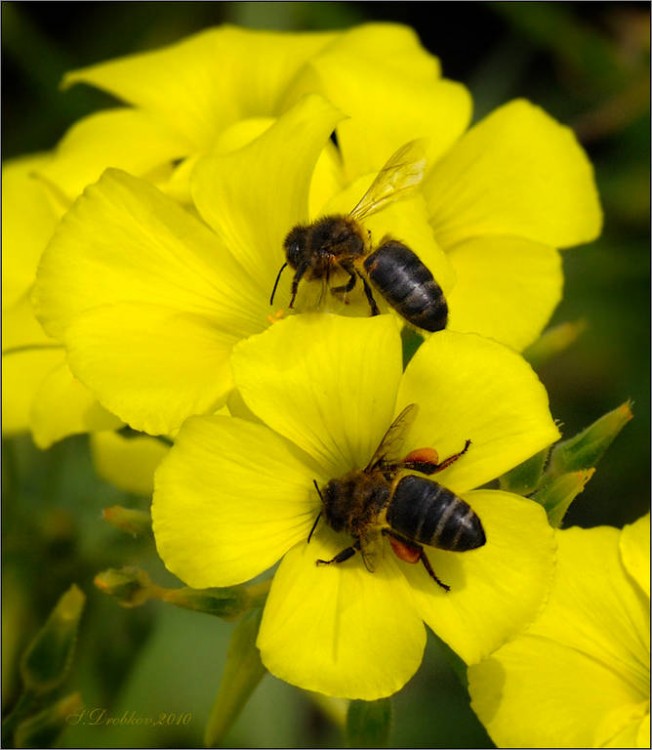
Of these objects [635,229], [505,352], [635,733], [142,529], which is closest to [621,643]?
[635,733]

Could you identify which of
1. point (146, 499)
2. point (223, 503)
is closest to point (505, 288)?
point (223, 503)

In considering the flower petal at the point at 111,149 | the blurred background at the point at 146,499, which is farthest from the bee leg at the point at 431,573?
the flower petal at the point at 111,149

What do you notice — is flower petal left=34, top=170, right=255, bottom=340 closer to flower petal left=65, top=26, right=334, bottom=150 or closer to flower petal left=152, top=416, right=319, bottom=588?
flower petal left=152, top=416, right=319, bottom=588

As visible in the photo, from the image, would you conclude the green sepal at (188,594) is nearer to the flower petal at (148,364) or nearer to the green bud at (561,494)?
the flower petal at (148,364)

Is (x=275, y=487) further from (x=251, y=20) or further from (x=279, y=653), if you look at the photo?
(x=251, y=20)

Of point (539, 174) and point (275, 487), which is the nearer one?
point (275, 487)

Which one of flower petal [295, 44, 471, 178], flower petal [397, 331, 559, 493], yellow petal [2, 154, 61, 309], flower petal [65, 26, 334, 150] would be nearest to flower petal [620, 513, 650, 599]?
flower petal [397, 331, 559, 493]

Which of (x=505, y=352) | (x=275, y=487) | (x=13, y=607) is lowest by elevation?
(x=13, y=607)
